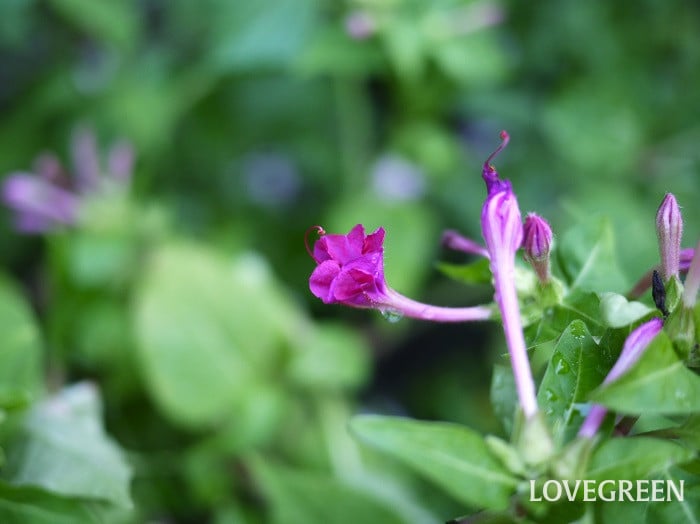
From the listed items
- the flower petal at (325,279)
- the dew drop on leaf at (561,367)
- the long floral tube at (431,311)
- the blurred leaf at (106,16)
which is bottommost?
the dew drop on leaf at (561,367)

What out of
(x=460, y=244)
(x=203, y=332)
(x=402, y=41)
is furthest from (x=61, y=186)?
(x=460, y=244)

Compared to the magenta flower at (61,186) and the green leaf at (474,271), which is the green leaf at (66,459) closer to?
the green leaf at (474,271)

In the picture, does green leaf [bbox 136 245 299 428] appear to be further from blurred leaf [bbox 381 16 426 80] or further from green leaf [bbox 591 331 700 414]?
green leaf [bbox 591 331 700 414]

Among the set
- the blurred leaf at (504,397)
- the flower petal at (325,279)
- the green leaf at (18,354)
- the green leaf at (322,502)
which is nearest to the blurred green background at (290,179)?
the green leaf at (322,502)

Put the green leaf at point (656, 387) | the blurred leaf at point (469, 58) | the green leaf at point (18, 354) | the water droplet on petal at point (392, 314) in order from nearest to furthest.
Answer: the green leaf at point (656, 387) < the water droplet on petal at point (392, 314) < the green leaf at point (18, 354) < the blurred leaf at point (469, 58)

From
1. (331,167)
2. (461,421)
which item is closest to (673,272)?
(461,421)

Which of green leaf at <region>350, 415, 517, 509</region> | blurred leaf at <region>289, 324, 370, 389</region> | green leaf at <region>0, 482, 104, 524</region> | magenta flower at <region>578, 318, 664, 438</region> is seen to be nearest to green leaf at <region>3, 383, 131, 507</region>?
green leaf at <region>0, 482, 104, 524</region>

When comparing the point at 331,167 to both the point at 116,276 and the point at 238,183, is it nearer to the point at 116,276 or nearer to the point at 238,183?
the point at 238,183
